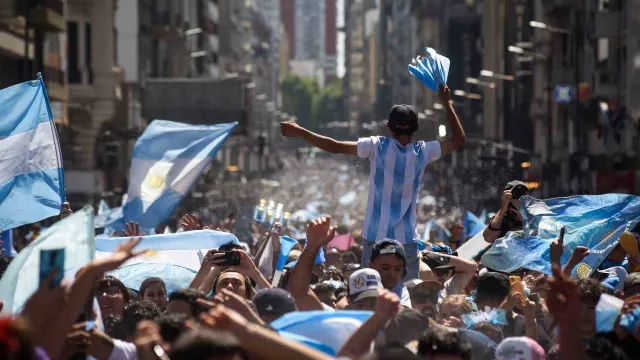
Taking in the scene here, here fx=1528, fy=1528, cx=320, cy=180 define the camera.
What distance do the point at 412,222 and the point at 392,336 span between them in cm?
238

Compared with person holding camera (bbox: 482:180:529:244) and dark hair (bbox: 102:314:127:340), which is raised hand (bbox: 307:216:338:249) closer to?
dark hair (bbox: 102:314:127:340)

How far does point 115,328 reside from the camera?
8.28 meters

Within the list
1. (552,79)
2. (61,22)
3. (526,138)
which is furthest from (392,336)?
(526,138)

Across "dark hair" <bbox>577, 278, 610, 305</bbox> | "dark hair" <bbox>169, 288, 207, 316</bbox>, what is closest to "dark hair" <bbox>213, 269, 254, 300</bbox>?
"dark hair" <bbox>169, 288, 207, 316</bbox>

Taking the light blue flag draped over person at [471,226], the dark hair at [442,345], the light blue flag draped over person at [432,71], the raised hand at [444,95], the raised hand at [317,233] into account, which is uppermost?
the light blue flag draped over person at [432,71]

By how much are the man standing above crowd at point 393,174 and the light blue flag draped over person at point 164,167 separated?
6304 mm

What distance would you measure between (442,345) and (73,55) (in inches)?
1838

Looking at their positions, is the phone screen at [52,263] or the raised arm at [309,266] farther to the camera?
the raised arm at [309,266]

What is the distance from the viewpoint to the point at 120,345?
6.84 metres

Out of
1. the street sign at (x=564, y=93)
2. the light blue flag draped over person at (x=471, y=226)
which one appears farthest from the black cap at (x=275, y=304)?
the street sign at (x=564, y=93)

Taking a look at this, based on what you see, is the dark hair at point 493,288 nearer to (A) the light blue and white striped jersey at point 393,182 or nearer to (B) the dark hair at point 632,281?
(A) the light blue and white striped jersey at point 393,182

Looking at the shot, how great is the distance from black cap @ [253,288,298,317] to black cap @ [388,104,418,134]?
206cm

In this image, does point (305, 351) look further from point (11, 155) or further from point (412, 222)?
point (11, 155)

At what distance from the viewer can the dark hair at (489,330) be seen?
7980mm
